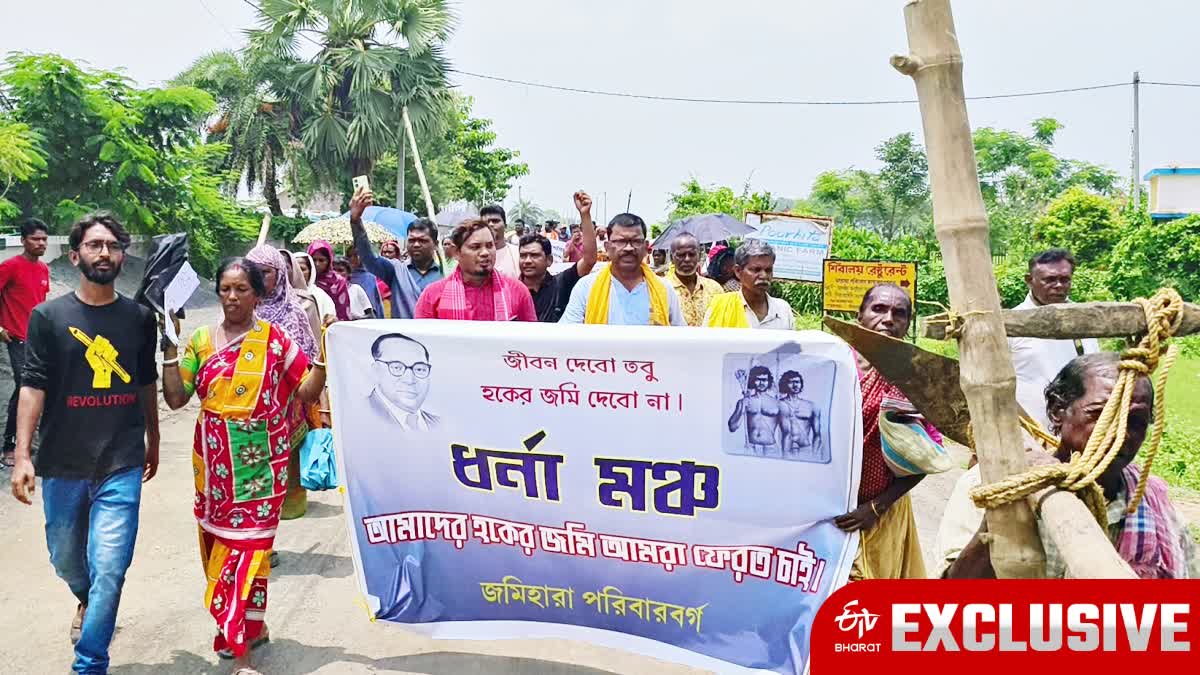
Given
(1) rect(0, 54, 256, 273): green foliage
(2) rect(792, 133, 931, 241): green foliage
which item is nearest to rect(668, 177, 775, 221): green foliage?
(2) rect(792, 133, 931, 241): green foliage

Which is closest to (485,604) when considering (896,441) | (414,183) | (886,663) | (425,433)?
(425,433)

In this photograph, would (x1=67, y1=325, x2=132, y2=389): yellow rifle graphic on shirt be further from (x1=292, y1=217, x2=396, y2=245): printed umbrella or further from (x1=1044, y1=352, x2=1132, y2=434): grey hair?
(x1=292, y1=217, x2=396, y2=245): printed umbrella

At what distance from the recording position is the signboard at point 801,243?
12516 millimetres

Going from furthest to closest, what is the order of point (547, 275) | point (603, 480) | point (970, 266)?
point (547, 275)
point (603, 480)
point (970, 266)

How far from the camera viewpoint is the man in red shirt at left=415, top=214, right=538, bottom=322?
15.3 ft

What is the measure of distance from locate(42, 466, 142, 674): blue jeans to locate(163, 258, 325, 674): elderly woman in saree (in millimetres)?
286

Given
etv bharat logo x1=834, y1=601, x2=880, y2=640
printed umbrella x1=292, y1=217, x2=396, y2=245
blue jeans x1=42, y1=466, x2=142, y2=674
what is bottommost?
blue jeans x1=42, y1=466, x2=142, y2=674

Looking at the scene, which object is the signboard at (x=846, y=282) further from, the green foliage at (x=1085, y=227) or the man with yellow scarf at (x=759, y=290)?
the green foliage at (x=1085, y=227)

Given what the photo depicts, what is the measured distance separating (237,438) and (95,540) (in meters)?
0.65

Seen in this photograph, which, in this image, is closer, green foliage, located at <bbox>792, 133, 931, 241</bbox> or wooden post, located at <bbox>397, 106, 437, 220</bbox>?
wooden post, located at <bbox>397, 106, 437, 220</bbox>

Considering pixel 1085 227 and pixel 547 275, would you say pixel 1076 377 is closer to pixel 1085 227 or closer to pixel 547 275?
pixel 547 275

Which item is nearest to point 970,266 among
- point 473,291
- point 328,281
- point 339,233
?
point 473,291

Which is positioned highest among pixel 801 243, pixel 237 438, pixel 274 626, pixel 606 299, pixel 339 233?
pixel 339 233

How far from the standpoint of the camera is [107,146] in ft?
33.5
